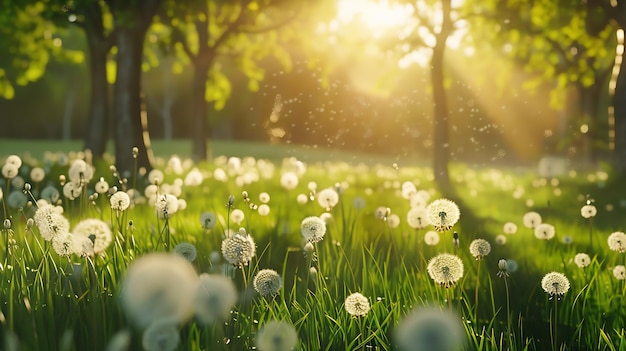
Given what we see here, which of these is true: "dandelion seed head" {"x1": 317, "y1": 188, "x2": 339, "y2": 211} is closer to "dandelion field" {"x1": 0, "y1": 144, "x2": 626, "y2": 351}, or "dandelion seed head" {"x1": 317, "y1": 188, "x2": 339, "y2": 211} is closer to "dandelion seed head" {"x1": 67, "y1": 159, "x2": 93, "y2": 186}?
"dandelion field" {"x1": 0, "y1": 144, "x2": 626, "y2": 351}

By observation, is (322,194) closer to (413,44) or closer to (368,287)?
(368,287)

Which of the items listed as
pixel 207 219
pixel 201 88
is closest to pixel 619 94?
pixel 201 88

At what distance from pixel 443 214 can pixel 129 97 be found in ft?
29.9

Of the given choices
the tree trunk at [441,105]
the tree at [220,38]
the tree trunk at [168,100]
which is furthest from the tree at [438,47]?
the tree trunk at [168,100]

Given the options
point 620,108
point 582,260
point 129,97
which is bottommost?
point 582,260

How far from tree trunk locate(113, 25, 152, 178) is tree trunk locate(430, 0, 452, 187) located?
17.8ft

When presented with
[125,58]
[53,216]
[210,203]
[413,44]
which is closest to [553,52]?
[413,44]

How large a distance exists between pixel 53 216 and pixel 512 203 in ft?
30.4

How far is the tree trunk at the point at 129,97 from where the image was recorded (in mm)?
11117

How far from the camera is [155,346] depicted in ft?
5.33

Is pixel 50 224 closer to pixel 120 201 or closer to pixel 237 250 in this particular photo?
pixel 120 201

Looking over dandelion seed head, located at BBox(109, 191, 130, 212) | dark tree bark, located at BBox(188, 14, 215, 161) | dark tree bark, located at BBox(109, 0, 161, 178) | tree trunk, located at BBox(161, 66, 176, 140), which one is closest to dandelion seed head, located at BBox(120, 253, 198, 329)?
dandelion seed head, located at BBox(109, 191, 130, 212)

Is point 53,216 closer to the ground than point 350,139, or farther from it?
closer to the ground

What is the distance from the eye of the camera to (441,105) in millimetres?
13500
